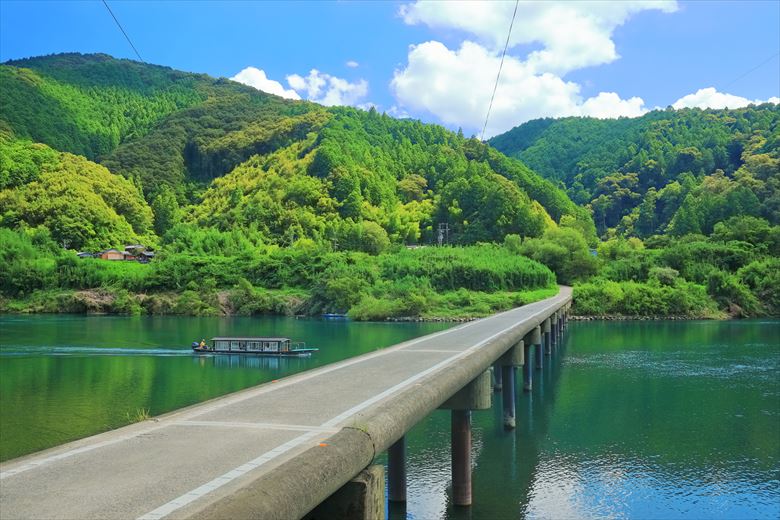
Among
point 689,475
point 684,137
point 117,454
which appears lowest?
point 689,475

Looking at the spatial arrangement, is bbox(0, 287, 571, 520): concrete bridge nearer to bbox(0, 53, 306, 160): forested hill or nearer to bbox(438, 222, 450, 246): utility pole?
bbox(438, 222, 450, 246): utility pole

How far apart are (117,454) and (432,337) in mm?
15800

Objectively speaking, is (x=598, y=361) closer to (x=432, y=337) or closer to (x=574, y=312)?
(x=432, y=337)

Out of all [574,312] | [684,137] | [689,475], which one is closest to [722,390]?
[689,475]

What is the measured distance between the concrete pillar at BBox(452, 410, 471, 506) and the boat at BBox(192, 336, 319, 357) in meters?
26.5

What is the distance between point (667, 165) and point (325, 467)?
13808 centimetres

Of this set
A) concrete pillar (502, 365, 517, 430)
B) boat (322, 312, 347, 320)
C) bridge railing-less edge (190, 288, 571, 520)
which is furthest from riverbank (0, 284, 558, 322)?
bridge railing-less edge (190, 288, 571, 520)

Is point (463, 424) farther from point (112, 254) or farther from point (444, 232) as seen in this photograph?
point (444, 232)

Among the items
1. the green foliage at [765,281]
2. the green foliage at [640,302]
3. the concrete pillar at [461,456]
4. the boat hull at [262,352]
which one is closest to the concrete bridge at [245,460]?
the concrete pillar at [461,456]

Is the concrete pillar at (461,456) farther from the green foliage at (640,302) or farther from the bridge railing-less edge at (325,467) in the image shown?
the green foliage at (640,302)

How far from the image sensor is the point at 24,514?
5.02 m

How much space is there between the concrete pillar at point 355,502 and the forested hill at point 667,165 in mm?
98740

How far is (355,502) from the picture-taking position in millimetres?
6496

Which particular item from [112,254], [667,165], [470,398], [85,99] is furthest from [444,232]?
[85,99]
